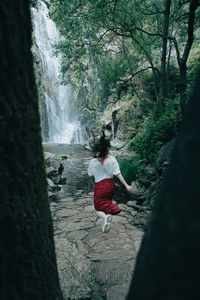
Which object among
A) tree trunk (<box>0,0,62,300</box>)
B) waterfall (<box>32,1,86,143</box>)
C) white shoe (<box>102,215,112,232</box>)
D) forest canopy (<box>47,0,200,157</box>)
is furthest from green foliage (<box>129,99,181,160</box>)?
waterfall (<box>32,1,86,143</box>)

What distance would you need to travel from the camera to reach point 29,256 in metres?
0.81

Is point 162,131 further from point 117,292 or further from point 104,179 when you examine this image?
point 117,292

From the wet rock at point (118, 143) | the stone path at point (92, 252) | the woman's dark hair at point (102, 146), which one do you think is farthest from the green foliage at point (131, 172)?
the wet rock at point (118, 143)

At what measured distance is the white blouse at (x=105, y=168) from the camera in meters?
3.06

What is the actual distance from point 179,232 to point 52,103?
2607 cm

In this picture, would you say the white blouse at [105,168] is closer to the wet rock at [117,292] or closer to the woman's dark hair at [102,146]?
the woman's dark hair at [102,146]

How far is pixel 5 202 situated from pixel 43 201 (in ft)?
0.90

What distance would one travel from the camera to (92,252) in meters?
2.61

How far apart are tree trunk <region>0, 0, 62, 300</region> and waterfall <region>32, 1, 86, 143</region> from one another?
69.4ft

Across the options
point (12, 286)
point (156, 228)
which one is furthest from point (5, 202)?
point (156, 228)

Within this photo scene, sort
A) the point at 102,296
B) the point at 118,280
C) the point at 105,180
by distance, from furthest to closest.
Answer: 1. the point at 105,180
2. the point at 118,280
3. the point at 102,296

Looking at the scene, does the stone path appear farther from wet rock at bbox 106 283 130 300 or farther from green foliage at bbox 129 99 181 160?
green foliage at bbox 129 99 181 160

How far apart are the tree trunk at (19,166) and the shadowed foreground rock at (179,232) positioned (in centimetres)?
54

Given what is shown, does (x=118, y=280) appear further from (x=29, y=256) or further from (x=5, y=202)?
(x=5, y=202)
